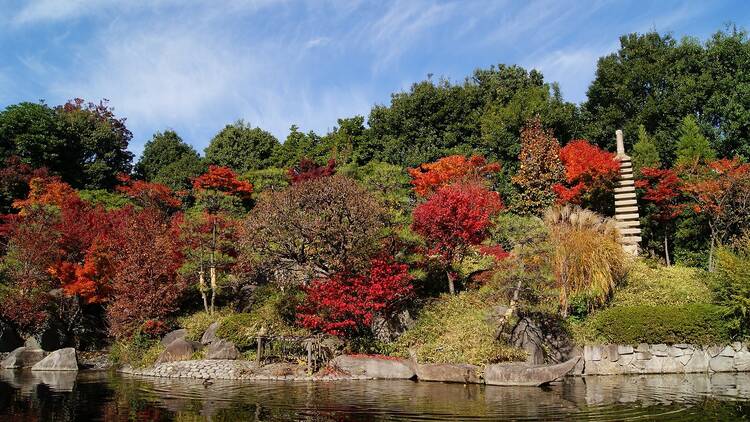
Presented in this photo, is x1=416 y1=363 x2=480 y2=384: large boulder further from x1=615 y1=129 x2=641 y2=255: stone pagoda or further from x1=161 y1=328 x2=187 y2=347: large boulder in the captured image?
x1=615 y1=129 x2=641 y2=255: stone pagoda

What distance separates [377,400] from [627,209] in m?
15.3

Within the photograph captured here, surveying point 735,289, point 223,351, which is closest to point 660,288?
point 735,289

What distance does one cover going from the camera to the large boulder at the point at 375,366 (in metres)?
14.9

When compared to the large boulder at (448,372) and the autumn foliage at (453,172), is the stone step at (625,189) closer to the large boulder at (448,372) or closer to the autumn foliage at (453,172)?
the autumn foliage at (453,172)

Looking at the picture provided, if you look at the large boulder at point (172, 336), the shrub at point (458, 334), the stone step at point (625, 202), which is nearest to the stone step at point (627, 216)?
the stone step at point (625, 202)

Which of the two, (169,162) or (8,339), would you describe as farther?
(169,162)

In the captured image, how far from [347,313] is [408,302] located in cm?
270

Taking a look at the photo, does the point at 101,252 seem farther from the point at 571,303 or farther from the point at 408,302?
the point at 571,303

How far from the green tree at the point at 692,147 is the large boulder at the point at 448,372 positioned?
16.5m

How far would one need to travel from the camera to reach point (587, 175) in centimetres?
2389

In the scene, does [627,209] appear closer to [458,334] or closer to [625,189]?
[625,189]

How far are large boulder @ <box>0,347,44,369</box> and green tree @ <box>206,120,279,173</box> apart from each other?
61.9ft

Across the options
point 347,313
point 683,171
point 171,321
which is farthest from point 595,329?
point 171,321

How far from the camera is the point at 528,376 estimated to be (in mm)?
13266
